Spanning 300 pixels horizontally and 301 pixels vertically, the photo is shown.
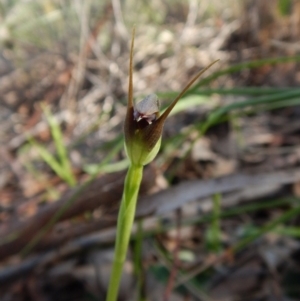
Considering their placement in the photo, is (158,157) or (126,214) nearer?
(126,214)

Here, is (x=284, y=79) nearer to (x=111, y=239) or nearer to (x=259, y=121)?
(x=259, y=121)

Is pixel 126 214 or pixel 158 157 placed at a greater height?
pixel 126 214

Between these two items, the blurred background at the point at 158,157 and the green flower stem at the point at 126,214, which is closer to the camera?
the green flower stem at the point at 126,214

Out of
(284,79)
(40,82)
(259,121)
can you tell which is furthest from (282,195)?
(40,82)

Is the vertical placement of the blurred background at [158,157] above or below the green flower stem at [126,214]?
below
